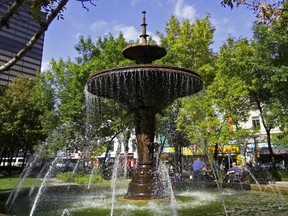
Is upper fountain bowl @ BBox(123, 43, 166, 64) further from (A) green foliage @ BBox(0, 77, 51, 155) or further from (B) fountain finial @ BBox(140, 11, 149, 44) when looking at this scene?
(A) green foliage @ BBox(0, 77, 51, 155)

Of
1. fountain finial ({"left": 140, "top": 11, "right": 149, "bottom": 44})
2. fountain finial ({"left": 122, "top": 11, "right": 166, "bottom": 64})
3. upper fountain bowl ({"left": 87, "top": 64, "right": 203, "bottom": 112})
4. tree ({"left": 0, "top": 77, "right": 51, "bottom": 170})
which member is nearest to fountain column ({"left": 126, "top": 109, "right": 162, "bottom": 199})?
upper fountain bowl ({"left": 87, "top": 64, "right": 203, "bottom": 112})

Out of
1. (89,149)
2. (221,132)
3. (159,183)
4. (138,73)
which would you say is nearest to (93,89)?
(138,73)

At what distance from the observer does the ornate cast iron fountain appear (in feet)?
33.7

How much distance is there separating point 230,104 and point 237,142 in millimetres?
3174

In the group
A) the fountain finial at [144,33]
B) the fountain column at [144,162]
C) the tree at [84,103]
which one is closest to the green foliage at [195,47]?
the tree at [84,103]

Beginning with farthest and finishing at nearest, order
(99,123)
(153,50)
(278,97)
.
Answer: (99,123) → (278,97) → (153,50)

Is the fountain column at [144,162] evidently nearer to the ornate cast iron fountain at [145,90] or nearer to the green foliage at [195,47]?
the ornate cast iron fountain at [145,90]

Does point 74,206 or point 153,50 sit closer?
point 74,206

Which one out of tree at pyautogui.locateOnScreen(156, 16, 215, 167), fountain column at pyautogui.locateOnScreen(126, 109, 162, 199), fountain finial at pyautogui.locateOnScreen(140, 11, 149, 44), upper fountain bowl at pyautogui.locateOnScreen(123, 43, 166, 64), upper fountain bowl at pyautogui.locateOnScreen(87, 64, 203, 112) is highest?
tree at pyautogui.locateOnScreen(156, 16, 215, 167)

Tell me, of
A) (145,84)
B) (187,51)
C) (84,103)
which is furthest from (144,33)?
(187,51)

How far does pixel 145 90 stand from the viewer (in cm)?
1103

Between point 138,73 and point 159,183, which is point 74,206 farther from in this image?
point 138,73

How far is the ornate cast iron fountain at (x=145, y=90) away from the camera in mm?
10273

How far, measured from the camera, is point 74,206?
10.4 m
